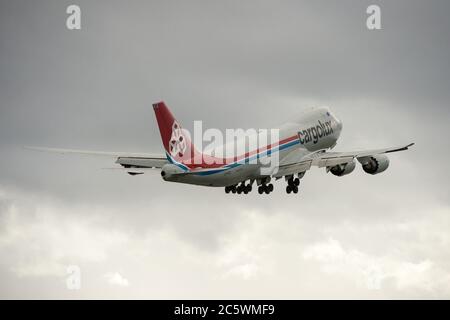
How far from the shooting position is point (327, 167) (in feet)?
264

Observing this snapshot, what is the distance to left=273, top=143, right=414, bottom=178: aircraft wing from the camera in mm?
77625

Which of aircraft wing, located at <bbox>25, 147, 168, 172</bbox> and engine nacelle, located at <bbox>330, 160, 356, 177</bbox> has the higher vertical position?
aircraft wing, located at <bbox>25, 147, 168, 172</bbox>

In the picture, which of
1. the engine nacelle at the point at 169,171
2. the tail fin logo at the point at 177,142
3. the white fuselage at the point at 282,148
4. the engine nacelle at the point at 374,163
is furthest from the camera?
the engine nacelle at the point at 374,163

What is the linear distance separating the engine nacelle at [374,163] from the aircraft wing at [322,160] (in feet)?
11.8

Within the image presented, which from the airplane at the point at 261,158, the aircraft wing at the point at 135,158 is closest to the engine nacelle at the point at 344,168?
the airplane at the point at 261,158

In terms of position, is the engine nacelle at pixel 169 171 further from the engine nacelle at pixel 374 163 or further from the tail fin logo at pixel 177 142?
the engine nacelle at pixel 374 163

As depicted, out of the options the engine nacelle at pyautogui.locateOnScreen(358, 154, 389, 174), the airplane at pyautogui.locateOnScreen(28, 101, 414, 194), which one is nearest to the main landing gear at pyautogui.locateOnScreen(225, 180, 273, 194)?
the airplane at pyautogui.locateOnScreen(28, 101, 414, 194)

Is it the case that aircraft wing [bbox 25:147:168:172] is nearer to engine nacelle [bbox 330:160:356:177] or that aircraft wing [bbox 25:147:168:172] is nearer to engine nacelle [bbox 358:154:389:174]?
engine nacelle [bbox 330:160:356:177]

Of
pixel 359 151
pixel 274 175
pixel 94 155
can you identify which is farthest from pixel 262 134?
pixel 94 155

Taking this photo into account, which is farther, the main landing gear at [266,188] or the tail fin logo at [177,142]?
the main landing gear at [266,188]

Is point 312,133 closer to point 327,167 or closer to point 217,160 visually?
point 327,167

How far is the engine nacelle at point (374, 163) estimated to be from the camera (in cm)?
8481

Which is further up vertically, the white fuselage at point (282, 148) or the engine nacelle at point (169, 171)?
the white fuselage at point (282, 148)

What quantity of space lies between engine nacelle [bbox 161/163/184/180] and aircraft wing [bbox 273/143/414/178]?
10642 millimetres
